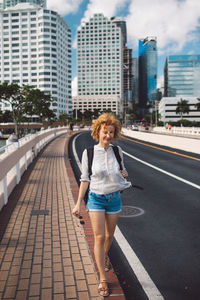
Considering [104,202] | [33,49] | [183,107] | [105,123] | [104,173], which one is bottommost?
[104,202]

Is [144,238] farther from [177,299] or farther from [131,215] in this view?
[177,299]

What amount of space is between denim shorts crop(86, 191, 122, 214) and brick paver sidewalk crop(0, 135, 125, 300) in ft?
1.56

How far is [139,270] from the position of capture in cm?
436

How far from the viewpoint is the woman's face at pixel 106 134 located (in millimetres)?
3695

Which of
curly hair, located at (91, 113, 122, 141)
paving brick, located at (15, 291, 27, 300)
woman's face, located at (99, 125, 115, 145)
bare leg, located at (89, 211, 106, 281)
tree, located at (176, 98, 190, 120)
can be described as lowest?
paving brick, located at (15, 291, 27, 300)

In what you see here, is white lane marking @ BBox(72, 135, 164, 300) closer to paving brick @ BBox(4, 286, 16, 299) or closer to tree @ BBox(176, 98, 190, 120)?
paving brick @ BBox(4, 286, 16, 299)

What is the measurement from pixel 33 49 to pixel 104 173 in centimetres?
17788

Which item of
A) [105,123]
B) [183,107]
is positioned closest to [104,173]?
[105,123]

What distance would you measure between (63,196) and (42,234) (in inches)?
115

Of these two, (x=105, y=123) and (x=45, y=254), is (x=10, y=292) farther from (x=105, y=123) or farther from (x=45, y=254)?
(x=105, y=123)

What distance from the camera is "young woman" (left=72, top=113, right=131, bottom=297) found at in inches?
140

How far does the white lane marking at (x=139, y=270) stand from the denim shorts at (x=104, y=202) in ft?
3.49

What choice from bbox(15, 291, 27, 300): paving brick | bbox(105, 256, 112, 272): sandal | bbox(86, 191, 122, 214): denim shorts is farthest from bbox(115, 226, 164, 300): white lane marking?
bbox(15, 291, 27, 300): paving brick

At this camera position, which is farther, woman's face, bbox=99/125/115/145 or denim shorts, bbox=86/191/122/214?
woman's face, bbox=99/125/115/145
